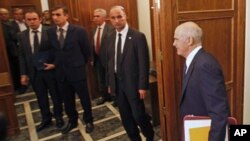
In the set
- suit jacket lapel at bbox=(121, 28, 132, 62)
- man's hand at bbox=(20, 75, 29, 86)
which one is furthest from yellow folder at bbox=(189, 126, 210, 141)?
man's hand at bbox=(20, 75, 29, 86)

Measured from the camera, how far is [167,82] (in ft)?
6.55

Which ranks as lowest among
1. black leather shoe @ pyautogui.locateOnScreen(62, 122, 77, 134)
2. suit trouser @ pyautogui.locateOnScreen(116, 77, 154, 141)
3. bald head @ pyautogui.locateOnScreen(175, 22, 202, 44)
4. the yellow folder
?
black leather shoe @ pyautogui.locateOnScreen(62, 122, 77, 134)

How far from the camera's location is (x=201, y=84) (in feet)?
5.26

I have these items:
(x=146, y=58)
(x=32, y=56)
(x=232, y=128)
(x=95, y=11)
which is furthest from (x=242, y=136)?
(x=95, y=11)

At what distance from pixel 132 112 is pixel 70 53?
1.06 meters

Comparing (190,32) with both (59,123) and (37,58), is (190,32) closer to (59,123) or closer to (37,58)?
(37,58)

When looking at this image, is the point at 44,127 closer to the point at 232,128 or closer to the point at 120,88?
the point at 120,88

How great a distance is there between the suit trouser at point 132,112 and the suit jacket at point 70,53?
745mm

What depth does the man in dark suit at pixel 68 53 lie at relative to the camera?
307cm

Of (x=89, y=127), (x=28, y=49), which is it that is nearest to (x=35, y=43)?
(x=28, y=49)

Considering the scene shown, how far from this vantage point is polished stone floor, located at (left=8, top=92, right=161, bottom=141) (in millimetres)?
3252

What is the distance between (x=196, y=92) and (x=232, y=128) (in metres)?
0.30

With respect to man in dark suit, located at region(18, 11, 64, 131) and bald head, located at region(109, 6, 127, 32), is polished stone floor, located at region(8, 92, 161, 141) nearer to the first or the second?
man in dark suit, located at region(18, 11, 64, 131)

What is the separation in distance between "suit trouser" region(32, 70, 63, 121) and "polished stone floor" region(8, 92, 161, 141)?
24 centimetres
